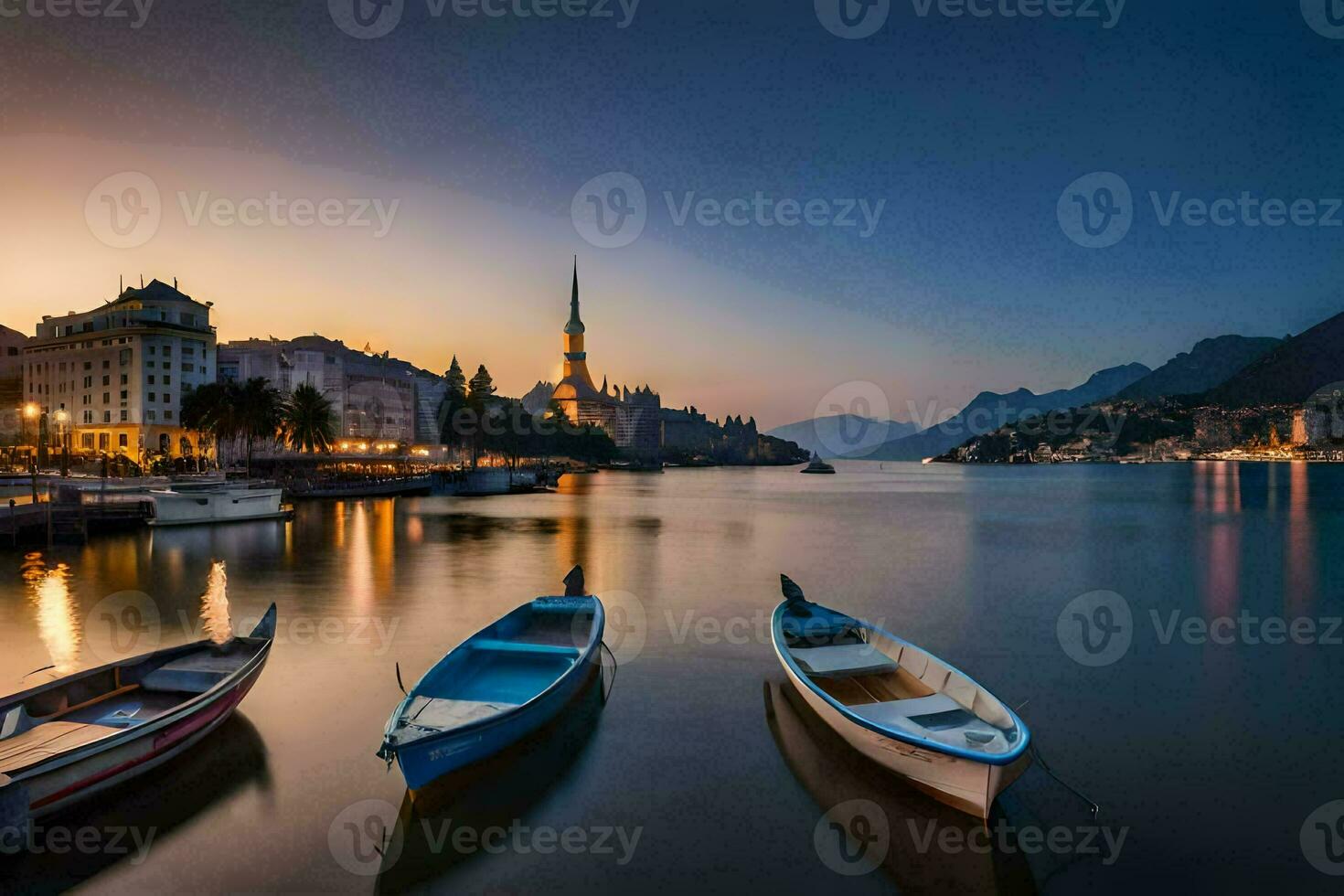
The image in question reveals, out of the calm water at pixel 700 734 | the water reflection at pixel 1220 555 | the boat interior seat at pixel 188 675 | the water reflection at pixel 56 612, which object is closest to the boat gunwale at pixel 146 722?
the boat interior seat at pixel 188 675

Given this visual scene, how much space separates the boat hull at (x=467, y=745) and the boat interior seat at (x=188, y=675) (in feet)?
15.4

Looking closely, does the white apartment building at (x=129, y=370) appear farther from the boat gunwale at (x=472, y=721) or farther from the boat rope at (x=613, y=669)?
the boat gunwale at (x=472, y=721)

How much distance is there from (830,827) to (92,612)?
25.6 meters

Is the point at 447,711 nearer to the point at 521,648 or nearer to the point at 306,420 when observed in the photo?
the point at 521,648

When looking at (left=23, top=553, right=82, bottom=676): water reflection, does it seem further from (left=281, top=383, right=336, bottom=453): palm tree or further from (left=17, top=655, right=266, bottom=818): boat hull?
(left=281, top=383, right=336, bottom=453): palm tree

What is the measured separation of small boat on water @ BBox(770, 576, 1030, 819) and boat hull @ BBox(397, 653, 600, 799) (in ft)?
15.7

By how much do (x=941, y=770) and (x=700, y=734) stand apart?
544 centimetres

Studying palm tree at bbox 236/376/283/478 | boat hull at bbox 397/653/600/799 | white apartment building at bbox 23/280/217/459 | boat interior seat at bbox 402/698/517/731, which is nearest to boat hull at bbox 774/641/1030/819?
boat hull at bbox 397/653/600/799

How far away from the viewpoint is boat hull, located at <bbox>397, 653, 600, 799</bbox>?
32.7ft

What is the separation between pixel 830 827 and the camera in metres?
10.5

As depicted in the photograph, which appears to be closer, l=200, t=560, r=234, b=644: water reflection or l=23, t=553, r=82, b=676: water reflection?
l=23, t=553, r=82, b=676: water reflection

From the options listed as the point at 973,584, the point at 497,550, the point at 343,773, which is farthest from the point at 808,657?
the point at 497,550

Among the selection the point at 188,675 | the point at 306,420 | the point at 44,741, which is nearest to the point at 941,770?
the point at 188,675

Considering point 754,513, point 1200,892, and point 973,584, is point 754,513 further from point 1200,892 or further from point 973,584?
point 1200,892
